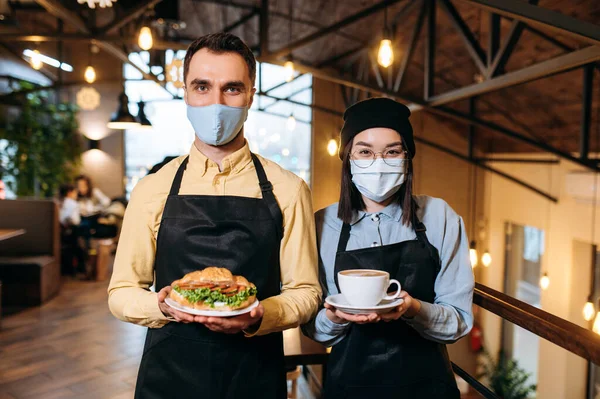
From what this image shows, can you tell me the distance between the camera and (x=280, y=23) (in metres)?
8.96

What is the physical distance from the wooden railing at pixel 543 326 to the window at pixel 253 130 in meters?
11.4

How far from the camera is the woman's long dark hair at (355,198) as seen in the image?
1.66 meters

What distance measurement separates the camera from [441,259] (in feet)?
5.36

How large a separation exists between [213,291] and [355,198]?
568mm

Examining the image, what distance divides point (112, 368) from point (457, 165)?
924 centimetres

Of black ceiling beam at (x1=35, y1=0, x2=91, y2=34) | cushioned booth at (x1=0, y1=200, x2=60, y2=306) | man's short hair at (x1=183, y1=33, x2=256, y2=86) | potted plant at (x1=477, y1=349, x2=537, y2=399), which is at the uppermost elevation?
black ceiling beam at (x1=35, y1=0, x2=91, y2=34)

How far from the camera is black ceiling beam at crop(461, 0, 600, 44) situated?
268cm

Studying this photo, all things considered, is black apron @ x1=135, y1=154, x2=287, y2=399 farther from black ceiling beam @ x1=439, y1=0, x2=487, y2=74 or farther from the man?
black ceiling beam @ x1=439, y1=0, x2=487, y2=74

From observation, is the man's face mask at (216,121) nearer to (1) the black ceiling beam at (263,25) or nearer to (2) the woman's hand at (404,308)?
(2) the woman's hand at (404,308)

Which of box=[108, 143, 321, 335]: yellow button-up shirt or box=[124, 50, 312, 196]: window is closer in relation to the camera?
box=[108, 143, 321, 335]: yellow button-up shirt

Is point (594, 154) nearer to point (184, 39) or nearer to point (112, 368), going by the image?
point (112, 368)

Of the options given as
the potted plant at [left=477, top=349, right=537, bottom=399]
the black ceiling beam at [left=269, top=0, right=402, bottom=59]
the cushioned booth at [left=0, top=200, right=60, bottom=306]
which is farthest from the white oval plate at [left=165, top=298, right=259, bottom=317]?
the potted plant at [left=477, top=349, right=537, bottom=399]

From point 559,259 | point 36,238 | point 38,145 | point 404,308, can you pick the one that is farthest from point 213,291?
point 38,145

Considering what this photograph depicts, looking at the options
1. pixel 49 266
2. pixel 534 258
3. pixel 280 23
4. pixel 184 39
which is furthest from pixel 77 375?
pixel 184 39
